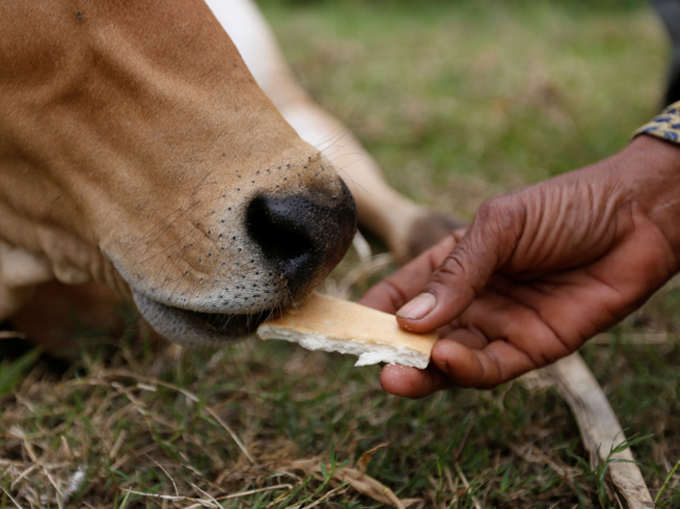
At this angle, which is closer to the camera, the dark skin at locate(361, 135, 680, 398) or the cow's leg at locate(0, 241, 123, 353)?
the dark skin at locate(361, 135, 680, 398)

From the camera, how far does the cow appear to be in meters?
1.33

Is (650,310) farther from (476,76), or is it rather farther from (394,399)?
(476,76)

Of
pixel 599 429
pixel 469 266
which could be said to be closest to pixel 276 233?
pixel 469 266

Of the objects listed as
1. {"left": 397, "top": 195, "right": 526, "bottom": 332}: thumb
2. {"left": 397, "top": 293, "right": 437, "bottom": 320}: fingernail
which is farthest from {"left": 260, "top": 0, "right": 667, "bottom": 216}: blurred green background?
{"left": 397, "top": 293, "right": 437, "bottom": 320}: fingernail

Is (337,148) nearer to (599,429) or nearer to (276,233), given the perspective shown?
(276,233)

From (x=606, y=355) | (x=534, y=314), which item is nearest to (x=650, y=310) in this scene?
(x=606, y=355)

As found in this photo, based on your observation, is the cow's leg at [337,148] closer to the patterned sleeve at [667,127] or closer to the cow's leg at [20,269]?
the patterned sleeve at [667,127]

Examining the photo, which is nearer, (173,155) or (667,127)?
(173,155)

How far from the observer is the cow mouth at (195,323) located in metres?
1.46

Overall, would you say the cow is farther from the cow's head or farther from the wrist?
the wrist

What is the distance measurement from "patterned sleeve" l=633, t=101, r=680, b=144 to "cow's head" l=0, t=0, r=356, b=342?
0.87 metres

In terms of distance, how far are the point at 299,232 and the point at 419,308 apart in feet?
1.11

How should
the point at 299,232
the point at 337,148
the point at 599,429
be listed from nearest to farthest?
the point at 299,232
the point at 599,429
the point at 337,148

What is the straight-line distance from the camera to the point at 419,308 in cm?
144
